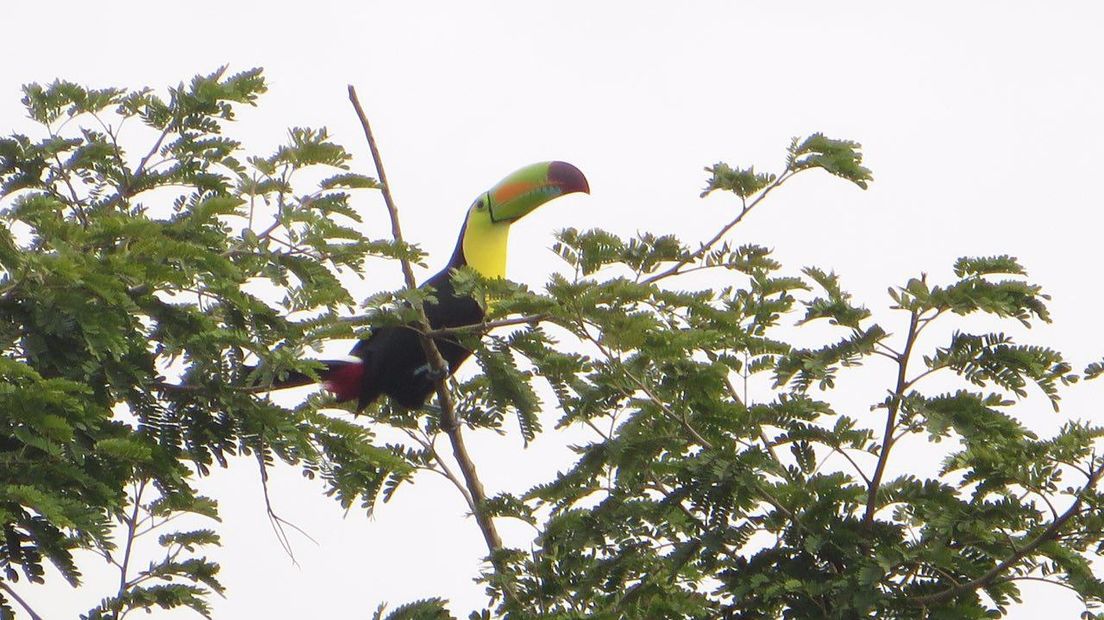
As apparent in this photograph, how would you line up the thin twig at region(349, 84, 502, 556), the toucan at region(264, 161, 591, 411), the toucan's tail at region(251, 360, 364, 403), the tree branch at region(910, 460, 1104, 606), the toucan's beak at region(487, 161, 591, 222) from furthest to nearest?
the toucan's beak at region(487, 161, 591, 222), the toucan's tail at region(251, 360, 364, 403), the toucan at region(264, 161, 591, 411), the thin twig at region(349, 84, 502, 556), the tree branch at region(910, 460, 1104, 606)

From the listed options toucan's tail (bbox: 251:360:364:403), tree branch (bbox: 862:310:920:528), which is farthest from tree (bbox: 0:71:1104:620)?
toucan's tail (bbox: 251:360:364:403)

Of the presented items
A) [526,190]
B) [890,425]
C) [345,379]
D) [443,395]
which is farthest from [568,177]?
[890,425]

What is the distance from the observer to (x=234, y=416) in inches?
143

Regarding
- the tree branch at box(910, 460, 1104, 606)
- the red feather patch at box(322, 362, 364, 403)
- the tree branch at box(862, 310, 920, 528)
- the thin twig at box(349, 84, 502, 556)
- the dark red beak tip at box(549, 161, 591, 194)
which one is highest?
the dark red beak tip at box(549, 161, 591, 194)

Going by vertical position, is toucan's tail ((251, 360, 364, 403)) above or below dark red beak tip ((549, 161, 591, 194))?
below

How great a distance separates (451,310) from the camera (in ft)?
18.5

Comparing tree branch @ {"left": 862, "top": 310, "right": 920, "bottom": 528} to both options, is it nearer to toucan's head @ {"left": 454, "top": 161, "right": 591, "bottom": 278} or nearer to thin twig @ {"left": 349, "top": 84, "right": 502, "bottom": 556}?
thin twig @ {"left": 349, "top": 84, "right": 502, "bottom": 556}

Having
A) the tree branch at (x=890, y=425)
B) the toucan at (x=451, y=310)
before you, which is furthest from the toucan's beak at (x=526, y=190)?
the tree branch at (x=890, y=425)

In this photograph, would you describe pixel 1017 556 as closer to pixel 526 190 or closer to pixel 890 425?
pixel 890 425

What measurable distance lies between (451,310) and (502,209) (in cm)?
73

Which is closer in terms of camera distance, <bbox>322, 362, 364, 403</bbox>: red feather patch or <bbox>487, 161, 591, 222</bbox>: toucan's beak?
<bbox>322, 362, 364, 403</bbox>: red feather patch

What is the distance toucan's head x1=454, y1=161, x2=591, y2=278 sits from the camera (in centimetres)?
606

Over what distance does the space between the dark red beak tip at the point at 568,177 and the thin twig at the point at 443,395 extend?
160 cm

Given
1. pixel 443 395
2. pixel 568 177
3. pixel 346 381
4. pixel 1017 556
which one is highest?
pixel 568 177
